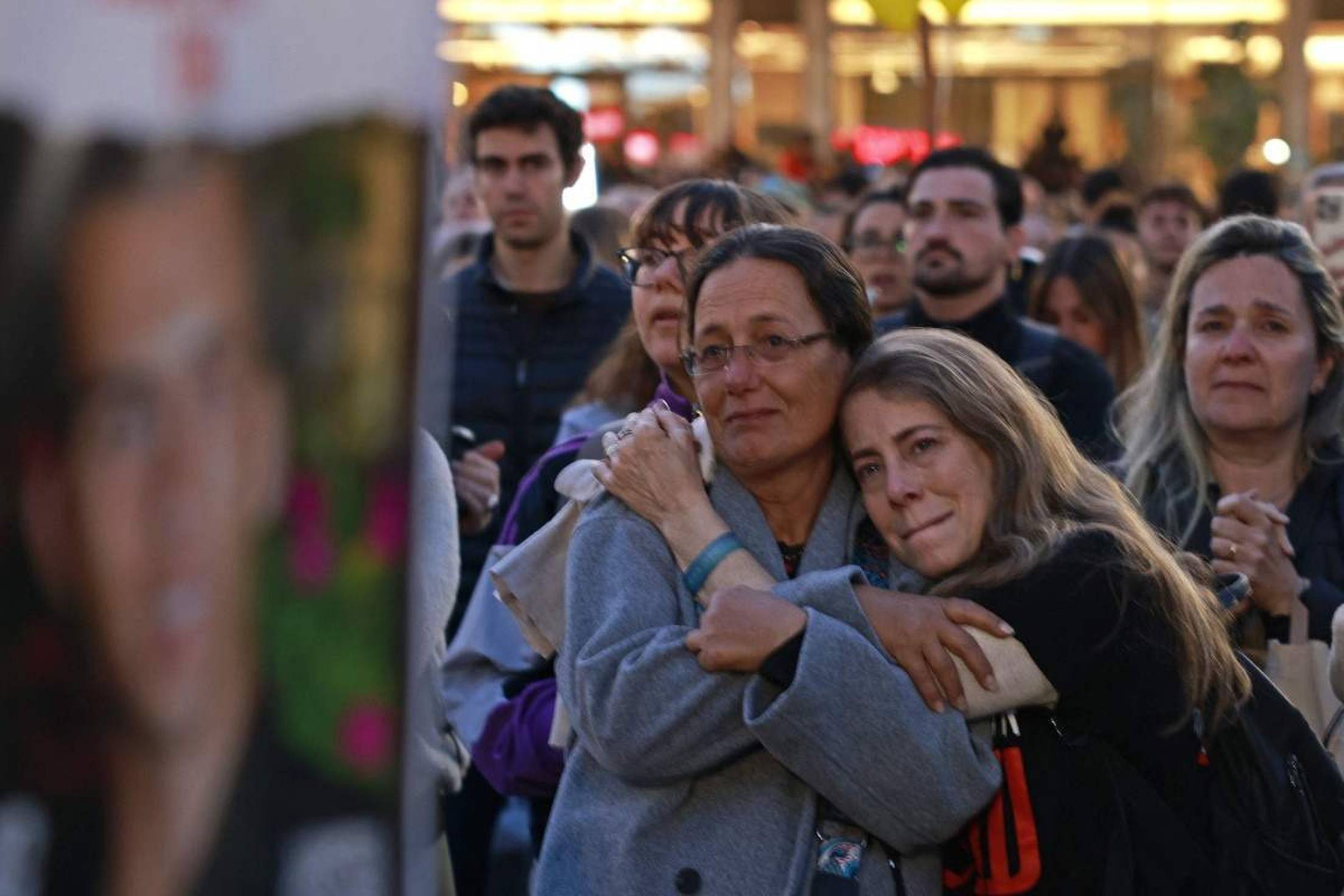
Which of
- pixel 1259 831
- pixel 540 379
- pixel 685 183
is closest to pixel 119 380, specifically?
pixel 1259 831

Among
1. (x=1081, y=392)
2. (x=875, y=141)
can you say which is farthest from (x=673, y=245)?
(x=875, y=141)

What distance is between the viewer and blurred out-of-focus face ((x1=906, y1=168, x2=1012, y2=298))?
5.98 meters

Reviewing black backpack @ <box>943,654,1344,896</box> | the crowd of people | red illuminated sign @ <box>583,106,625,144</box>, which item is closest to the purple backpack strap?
the crowd of people

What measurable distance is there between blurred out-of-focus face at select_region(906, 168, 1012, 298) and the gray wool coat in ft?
10.5

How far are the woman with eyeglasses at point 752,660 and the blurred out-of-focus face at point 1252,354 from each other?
1334 millimetres

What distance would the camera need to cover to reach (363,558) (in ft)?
4.97

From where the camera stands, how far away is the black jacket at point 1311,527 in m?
3.81

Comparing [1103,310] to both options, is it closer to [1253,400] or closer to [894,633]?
[1253,400]

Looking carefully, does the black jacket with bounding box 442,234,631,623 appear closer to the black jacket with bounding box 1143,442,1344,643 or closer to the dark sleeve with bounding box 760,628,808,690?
the black jacket with bounding box 1143,442,1344,643

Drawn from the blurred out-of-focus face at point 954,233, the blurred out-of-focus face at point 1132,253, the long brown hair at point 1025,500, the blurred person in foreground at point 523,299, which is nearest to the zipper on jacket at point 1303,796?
the long brown hair at point 1025,500

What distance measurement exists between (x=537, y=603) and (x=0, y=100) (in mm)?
1816

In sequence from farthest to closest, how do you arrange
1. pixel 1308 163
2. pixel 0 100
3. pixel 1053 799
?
pixel 1308 163 < pixel 1053 799 < pixel 0 100

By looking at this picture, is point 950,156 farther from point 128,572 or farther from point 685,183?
point 128,572

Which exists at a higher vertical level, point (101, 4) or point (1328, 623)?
point (101, 4)
